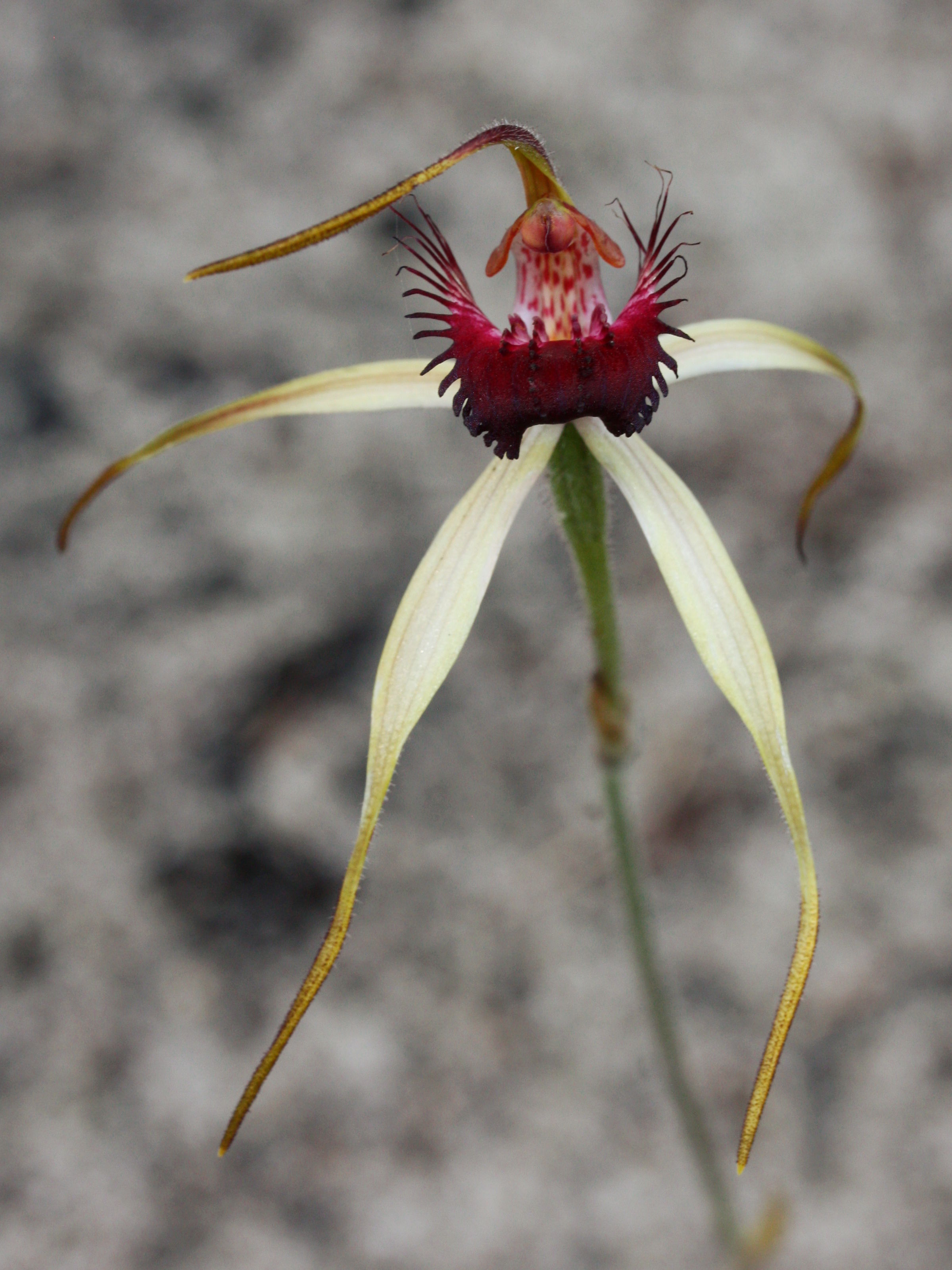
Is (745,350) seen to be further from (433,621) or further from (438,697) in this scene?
(438,697)

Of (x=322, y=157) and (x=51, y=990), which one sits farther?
(x=322, y=157)

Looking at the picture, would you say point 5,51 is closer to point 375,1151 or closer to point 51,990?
point 51,990

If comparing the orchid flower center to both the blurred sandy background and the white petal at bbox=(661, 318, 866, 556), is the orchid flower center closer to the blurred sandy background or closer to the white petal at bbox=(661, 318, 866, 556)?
the white petal at bbox=(661, 318, 866, 556)

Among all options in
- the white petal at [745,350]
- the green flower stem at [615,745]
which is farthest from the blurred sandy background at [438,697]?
the white petal at [745,350]

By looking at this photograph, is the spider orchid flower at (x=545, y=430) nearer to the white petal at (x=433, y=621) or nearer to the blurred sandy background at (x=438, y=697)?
the white petal at (x=433, y=621)

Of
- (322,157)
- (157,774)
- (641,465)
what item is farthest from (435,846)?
(322,157)

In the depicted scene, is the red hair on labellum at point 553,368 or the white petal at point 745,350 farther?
the white petal at point 745,350

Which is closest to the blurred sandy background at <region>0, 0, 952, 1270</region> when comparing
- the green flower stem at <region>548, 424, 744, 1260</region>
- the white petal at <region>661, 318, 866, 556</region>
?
the green flower stem at <region>548, 424, 744, 1260</region>

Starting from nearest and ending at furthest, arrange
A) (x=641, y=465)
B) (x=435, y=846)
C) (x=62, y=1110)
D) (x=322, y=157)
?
(x=641, y=465) → (x=62, y=1110) → (x=435, y=846) → (x=322, y=157)
